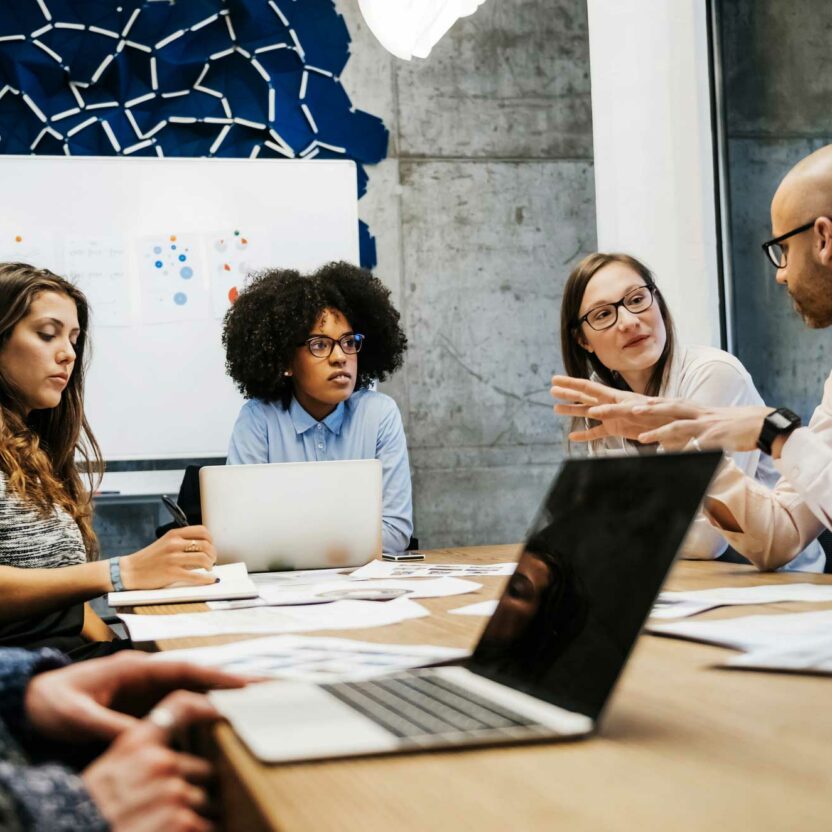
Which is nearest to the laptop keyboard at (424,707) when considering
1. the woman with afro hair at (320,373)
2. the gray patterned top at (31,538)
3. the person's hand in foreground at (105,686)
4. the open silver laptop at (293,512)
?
the person's hand in foreground at (105,686)

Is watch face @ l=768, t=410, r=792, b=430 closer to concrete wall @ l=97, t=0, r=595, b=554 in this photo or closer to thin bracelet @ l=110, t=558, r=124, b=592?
thin bracelet @ l=110, t=558, r=124, b=592

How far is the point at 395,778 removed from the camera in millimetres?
549

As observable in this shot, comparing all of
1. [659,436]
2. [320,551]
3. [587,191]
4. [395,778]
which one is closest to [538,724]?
[395,778]

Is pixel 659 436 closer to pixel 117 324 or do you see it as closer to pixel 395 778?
pixel 395 778

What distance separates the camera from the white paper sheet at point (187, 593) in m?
1.55

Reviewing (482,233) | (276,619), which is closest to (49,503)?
(276,619)

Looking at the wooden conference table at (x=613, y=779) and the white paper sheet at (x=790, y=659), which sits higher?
the wooden conference table at (x=613, y=779)

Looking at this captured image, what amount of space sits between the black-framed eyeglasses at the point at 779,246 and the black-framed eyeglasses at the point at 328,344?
1.39 metres

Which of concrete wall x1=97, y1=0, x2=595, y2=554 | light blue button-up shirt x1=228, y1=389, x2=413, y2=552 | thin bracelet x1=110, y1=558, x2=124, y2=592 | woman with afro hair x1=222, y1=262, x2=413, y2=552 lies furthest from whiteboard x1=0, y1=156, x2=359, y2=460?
thin bracelet x1=110, y1=558, x2=124, y2=592

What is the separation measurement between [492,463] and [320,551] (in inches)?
102

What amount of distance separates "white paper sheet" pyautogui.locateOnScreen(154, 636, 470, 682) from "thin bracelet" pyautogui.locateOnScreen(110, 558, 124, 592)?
73 centimetres

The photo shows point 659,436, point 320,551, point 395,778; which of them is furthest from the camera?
point 320,551

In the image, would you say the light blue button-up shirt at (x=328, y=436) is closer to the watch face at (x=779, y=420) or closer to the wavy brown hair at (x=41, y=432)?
the wavy brown hair at (x=41, y=432)

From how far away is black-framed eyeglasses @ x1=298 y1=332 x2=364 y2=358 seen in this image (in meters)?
3.17
